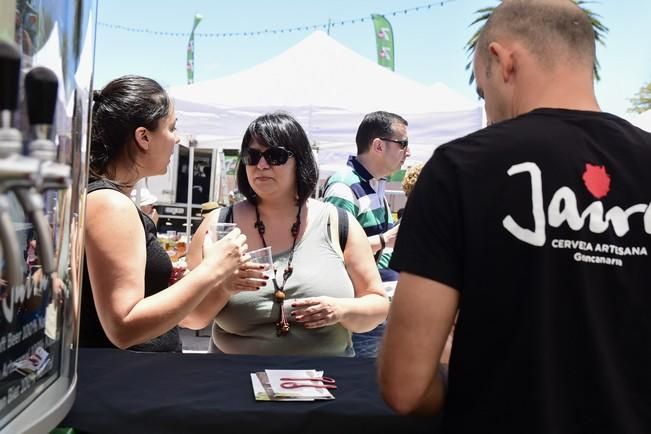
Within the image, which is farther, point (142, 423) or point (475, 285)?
point (142, 423)

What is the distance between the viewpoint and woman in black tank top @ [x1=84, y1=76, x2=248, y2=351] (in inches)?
61.4

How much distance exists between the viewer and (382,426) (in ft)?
4.13

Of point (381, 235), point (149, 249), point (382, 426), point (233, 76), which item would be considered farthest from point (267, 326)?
point (233, 76)

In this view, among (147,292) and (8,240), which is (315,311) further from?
(8,240)

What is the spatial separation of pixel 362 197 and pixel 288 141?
55.2 inches

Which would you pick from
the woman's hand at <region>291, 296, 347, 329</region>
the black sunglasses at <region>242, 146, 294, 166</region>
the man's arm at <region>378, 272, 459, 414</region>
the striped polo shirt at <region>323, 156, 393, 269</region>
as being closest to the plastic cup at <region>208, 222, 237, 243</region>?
the woman's hand at <region>291, 296, 347, 329</region>

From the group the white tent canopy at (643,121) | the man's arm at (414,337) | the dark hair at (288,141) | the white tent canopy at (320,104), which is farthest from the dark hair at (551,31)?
the white tent canopy at (643,121)

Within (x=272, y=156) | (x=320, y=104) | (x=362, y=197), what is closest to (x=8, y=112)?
(x=272, y=156)

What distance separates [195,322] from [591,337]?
1.39 metres

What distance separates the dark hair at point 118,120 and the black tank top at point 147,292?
0.15 metres

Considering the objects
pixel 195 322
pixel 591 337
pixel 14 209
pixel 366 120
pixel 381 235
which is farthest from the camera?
pixel 366 120

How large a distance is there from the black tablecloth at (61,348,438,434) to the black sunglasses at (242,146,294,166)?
949mm

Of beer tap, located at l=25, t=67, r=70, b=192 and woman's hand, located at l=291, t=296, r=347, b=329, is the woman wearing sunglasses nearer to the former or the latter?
woman's hand, located at l=291, t=296, r=347, b=329

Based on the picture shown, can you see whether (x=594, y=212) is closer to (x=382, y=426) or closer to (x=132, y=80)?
(x=382, y=426)
